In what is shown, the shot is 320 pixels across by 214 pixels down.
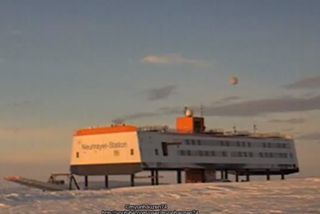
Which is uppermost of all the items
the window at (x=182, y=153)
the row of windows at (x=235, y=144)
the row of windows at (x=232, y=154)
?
the row of windows at (x=235, y=144)

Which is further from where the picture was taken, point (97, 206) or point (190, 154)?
point (190, 154)

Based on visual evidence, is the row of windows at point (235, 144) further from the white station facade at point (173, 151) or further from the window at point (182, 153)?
the window at point (182, 153)

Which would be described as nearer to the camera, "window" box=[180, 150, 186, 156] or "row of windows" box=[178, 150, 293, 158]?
"window" box=[180, 150, 186, 156]

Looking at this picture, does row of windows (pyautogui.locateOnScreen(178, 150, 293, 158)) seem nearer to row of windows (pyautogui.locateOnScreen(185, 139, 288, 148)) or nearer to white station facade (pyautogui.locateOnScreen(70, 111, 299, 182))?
white station facade (pyautogui.locateOnScreen(70, 111, 299, 182))

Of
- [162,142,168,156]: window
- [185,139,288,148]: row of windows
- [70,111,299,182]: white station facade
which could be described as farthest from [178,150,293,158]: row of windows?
[162,142,168,156]: window

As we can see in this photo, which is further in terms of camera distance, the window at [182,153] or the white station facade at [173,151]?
the window at [182,153]

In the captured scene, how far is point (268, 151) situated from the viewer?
9644 cm

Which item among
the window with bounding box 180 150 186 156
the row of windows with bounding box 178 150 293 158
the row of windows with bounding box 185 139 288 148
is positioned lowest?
the window with bounding box 180 150 186 156

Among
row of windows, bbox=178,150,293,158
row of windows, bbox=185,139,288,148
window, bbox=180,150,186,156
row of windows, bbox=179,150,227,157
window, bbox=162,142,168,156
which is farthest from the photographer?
row of windows, bbox=185,139,288,148

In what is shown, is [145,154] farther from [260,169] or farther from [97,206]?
[97,206]

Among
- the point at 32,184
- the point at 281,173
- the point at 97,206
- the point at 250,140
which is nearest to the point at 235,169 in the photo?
the point at 250,140

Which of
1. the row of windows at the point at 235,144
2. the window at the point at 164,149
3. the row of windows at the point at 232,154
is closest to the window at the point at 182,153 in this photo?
the row of windows at the point at 232,154

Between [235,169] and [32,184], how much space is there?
1232 inches

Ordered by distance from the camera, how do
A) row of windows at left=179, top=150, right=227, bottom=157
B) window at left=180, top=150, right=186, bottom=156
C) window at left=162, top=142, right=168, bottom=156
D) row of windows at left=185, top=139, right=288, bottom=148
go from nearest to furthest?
1. window at left=162, top=142, right=168, bottom=156
2. window at left=180, top=150, right=186, bottom=156
3. row of windows at left=179, top=150, right=227, bottom=157
4. row of windows at left=185, top=139, right=288, bottom=148
